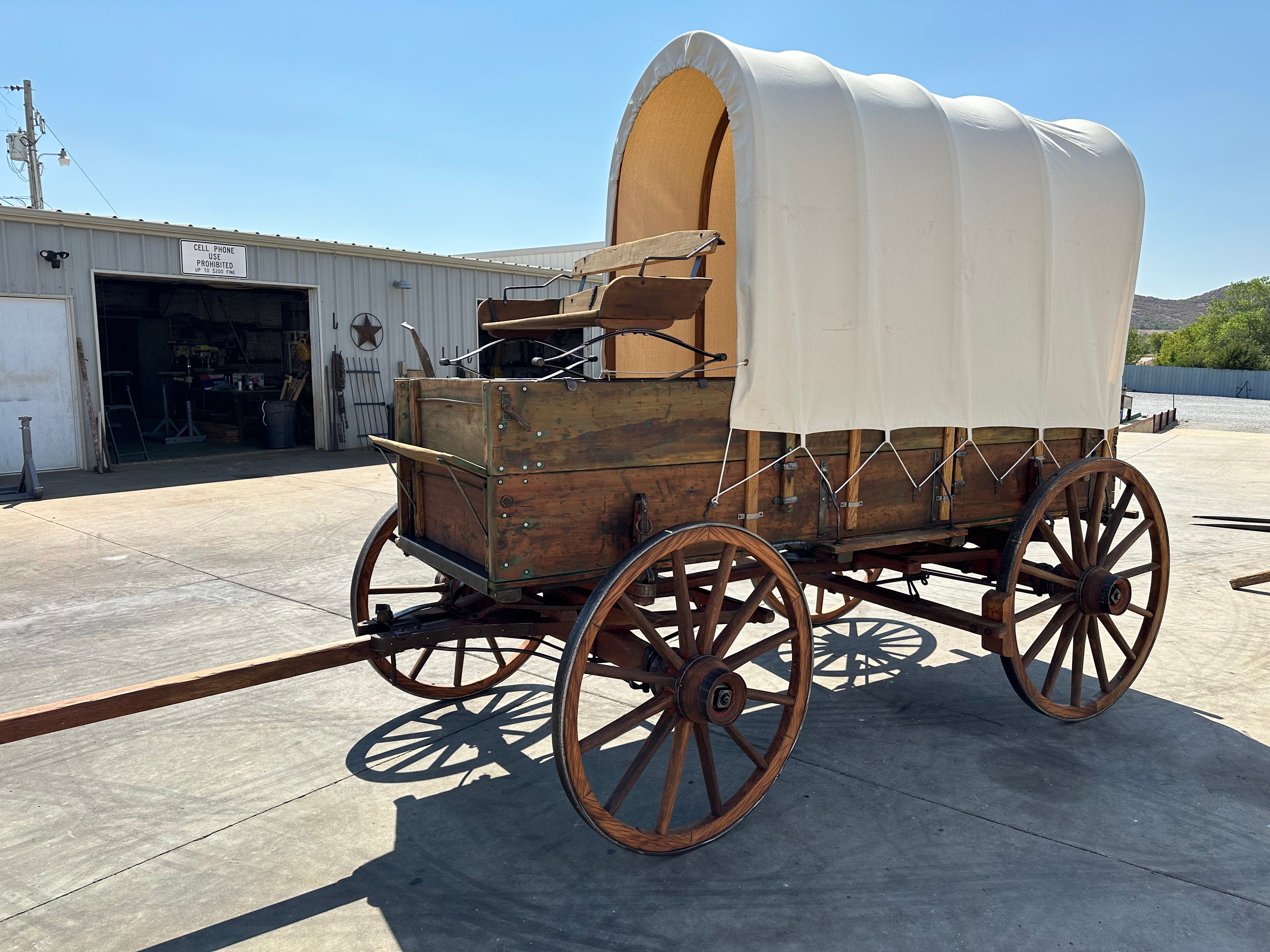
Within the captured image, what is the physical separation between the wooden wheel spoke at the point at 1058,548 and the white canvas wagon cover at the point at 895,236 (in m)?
0.48

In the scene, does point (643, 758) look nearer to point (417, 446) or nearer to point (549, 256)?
point (417, 446)

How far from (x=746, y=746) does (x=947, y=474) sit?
1553 mm

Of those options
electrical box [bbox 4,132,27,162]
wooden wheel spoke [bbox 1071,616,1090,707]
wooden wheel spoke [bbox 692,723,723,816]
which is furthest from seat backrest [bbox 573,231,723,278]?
electrical box [bbox 4,132,27,162]

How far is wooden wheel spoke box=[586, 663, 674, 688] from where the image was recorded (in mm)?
2723

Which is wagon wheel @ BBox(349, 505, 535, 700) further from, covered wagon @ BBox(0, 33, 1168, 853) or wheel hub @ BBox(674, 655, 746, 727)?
wheel hub @ BBox(674, 655, 746, 727)

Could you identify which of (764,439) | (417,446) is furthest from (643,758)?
(417,446)

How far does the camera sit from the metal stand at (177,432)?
16.6 metres

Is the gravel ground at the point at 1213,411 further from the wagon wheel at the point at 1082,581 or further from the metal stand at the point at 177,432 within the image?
the metal stand at the point at 177,432

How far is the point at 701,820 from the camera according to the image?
2906 mm

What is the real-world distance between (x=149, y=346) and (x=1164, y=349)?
266 ft

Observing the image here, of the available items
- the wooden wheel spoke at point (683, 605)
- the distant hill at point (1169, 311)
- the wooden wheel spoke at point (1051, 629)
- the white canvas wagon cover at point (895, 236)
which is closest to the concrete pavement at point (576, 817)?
the wooden wheel spoke at point (1051, 629)

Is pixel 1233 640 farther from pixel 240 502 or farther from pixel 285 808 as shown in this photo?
pixel 240 502

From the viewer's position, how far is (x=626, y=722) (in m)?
2.80

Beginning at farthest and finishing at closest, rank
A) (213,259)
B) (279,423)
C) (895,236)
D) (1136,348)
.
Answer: (1136,348) < (279,423) < (213,259) < (895,236)
